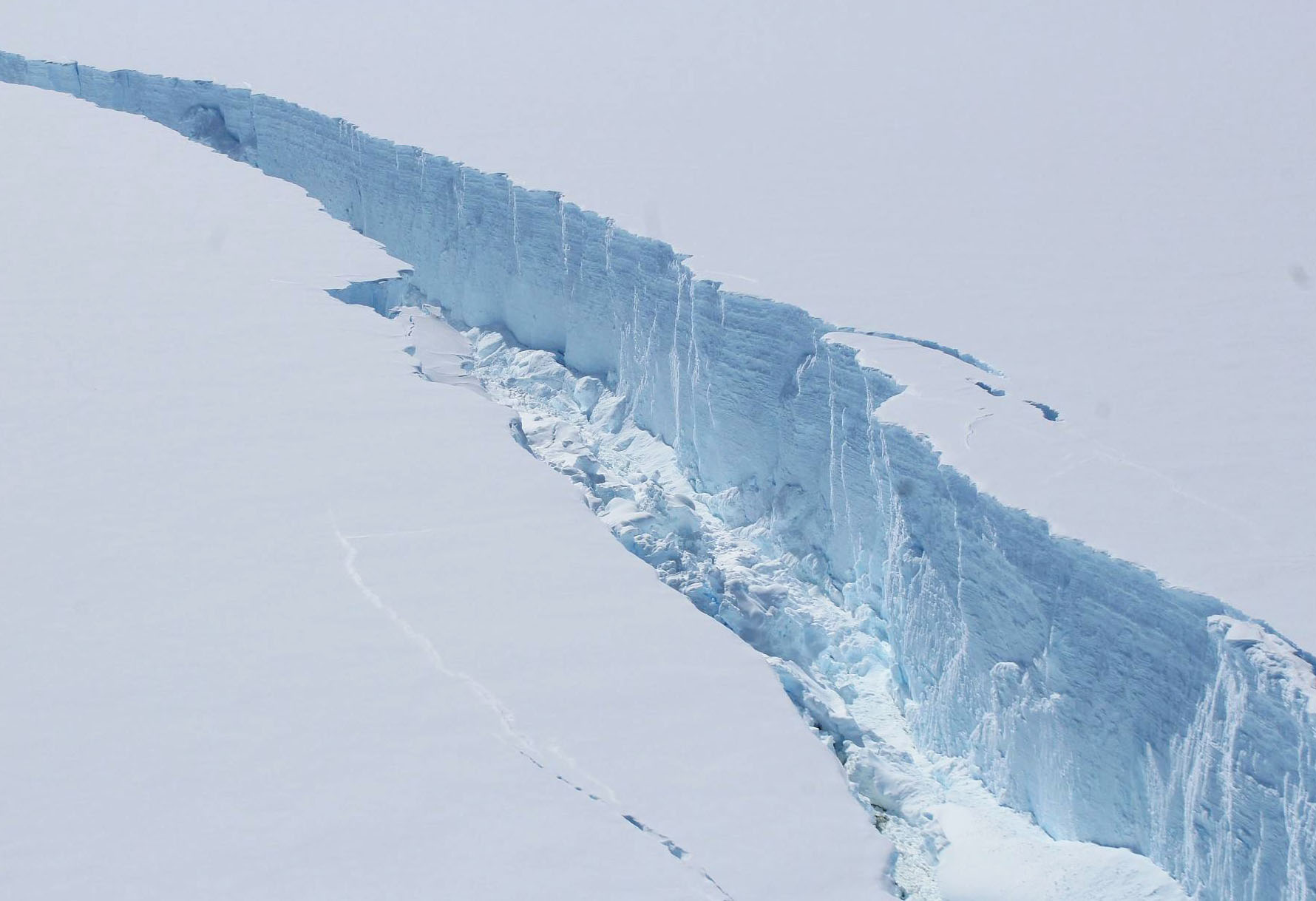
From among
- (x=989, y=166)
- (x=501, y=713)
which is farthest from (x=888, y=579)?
(x=989, y=166)

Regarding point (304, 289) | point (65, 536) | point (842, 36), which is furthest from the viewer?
point (842, 36)

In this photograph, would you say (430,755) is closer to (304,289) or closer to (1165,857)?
(1165,857)

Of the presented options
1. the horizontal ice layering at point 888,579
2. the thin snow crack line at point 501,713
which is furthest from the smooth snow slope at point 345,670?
the horizontal ice layering at point 888,579

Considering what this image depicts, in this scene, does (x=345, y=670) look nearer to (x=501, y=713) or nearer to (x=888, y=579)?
(x=501, y=713)

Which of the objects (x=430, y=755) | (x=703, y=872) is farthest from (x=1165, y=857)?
(x=430, y=755)

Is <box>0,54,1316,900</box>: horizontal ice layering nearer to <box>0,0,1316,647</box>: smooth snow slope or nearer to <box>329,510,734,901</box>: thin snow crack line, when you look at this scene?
<box>0,0,1316,647</box>: smooth snow slope

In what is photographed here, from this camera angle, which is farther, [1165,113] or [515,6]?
[515,6]

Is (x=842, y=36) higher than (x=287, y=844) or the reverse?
higher
